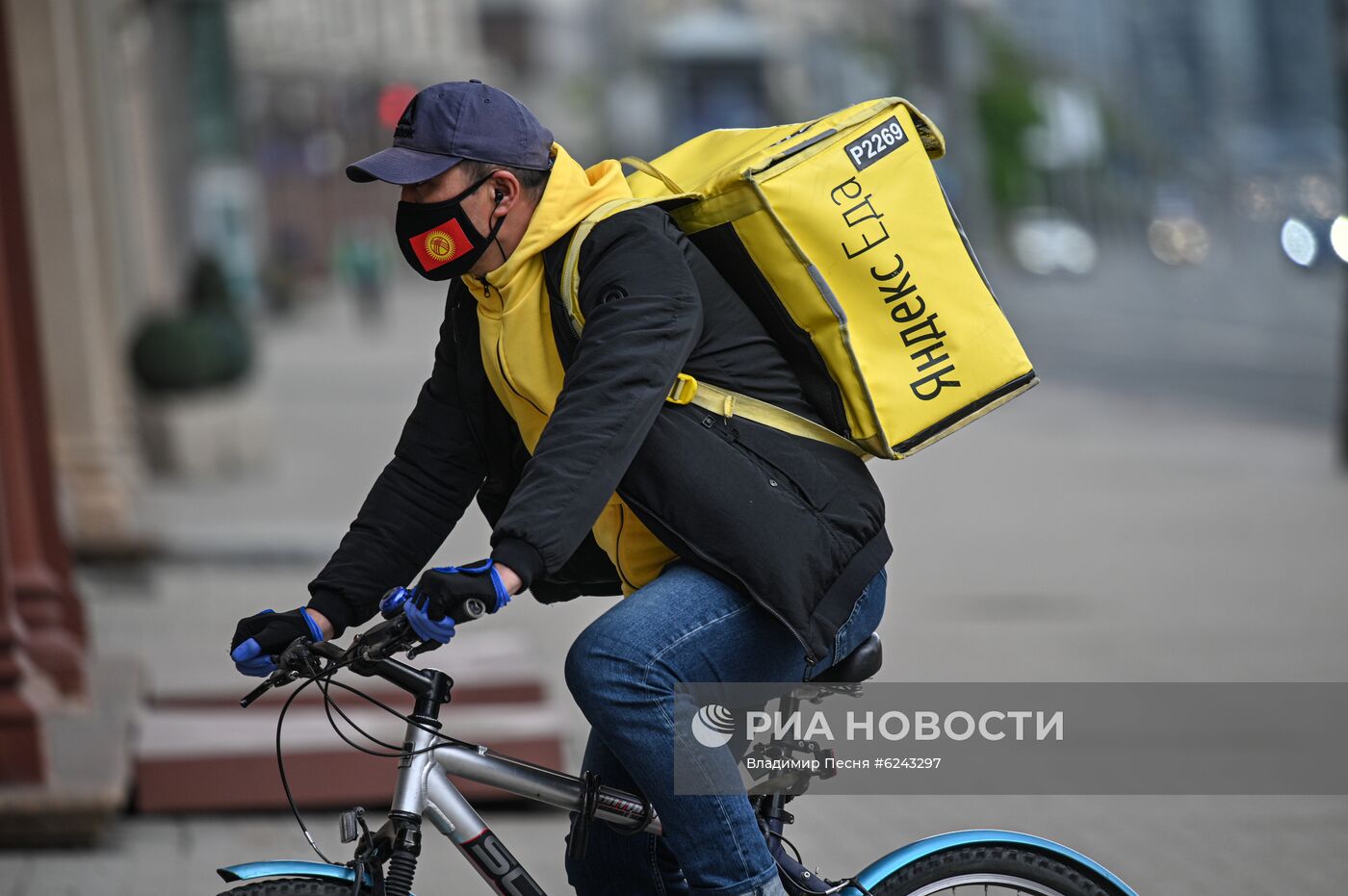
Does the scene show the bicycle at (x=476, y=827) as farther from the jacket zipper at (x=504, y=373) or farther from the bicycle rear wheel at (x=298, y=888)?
the jacket zipper at (x=504, y=373)

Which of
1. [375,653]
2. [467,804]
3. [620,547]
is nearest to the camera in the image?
[375,653]

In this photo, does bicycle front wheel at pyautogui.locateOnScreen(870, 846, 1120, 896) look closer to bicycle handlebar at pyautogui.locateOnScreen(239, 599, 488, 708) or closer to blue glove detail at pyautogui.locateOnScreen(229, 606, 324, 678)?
bicycle handlebar at pyautogui.locateOnScreen(239, 599, 488, 708)

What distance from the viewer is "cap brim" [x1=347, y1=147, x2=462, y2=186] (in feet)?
8.80

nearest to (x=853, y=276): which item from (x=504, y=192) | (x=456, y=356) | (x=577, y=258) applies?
(x=577, y=258)

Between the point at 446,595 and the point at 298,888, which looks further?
the point at 298,888

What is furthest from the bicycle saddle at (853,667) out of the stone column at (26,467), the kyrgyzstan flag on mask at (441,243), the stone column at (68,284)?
the stone column at (68,284)

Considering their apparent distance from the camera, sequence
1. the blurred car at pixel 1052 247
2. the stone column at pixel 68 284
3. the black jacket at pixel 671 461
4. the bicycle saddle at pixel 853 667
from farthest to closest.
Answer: the blurred car at pixel 1052 247, the stone column at pixel 68 284, the bicycle saddle at pixel 853 667, the black jacket at pixel 671 461

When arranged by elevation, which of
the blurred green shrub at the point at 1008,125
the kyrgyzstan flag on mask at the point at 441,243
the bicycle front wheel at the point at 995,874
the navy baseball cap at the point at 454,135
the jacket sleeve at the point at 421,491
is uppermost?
the blurred green shrub at the point at 1008,125

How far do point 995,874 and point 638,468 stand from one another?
936 millimetres

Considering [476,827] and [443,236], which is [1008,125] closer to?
[443,236]

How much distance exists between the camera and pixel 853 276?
2.87 meters

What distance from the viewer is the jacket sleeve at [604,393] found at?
2.62 m

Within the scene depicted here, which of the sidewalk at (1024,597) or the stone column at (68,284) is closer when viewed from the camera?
the sidewalk at (1024,597)

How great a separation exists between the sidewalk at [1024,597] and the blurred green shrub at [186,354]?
0.92m
